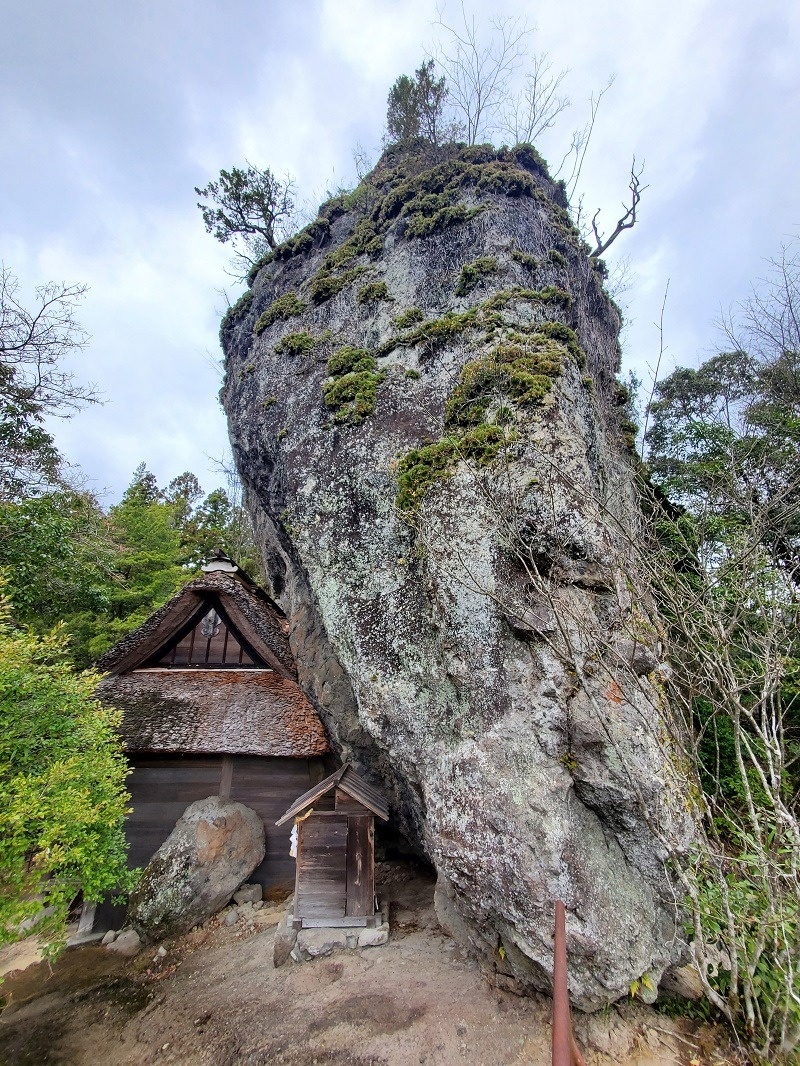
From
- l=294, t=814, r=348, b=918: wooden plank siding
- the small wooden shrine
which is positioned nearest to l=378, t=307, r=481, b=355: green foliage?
the small wooden shrine

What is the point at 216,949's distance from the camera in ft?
23.6

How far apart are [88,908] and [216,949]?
3.25 m

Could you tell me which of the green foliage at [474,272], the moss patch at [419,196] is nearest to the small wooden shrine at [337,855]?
the green foliage at [474,272]

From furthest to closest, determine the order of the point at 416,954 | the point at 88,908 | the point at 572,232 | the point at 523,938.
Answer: the point at 572,232 < the point at 88,908 < the point at 416,954 < the point at 523,938

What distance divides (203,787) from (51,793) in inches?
175

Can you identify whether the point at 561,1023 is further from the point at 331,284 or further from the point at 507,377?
the point at 331,284

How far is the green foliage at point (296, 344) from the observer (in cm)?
973

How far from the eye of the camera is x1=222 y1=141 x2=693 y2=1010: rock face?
4.79 metres

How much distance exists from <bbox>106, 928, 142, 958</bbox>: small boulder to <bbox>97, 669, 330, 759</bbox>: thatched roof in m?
2.83

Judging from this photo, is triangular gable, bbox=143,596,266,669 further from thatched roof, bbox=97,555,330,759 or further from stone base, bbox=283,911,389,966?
stone base, bbox=283,911,389,966

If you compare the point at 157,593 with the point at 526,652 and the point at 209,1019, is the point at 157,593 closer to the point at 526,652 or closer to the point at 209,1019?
the point at 209,1019

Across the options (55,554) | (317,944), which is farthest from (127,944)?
(55,554)

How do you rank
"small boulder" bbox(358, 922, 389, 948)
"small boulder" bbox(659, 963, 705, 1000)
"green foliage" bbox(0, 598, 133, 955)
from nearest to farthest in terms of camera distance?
"small boulder" bbox(659, 963, 705, 1000), "green foliage" bbox(0, 598, 133, 955), "small boulder" bbox(358, 922, 389, 948)

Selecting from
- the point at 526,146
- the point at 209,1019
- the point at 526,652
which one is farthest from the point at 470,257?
the point at 209,1019
